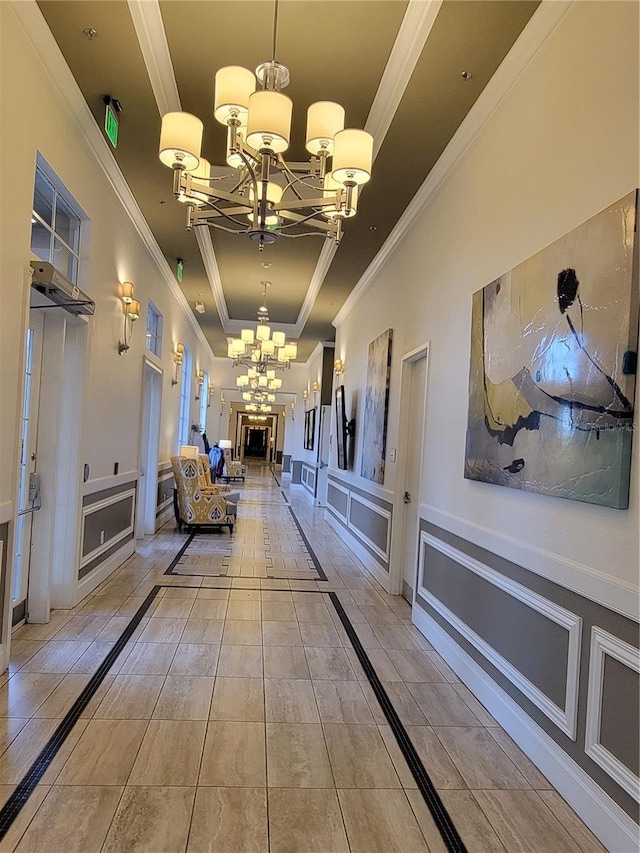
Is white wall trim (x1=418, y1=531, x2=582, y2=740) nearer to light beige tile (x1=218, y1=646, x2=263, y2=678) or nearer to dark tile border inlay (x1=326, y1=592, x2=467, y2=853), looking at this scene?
dark tile border inlay (x1=326, y1=592, x2=467, y2=853)

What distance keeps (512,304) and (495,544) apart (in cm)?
134

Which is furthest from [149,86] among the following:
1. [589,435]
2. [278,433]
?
[278,433]

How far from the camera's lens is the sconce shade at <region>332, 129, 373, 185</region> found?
2.73 metres

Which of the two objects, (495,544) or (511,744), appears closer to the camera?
(511,744)

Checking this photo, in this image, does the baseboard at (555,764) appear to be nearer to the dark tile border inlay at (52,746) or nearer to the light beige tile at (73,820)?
the light beige tile at (73,820)

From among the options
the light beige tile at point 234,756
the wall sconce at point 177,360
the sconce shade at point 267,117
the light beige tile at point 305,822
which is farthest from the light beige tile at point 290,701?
the wall sconce at point 177,360

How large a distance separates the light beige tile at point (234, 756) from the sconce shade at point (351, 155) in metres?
2.79

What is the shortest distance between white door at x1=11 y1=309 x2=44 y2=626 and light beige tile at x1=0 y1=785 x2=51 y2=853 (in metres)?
1.96

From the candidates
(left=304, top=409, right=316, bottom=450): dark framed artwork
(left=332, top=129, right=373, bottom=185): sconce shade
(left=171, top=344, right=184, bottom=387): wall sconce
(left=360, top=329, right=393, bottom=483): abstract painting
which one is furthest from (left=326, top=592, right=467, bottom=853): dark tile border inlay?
(left=304, top=409, right=316, bottom=450): dark framed artwork

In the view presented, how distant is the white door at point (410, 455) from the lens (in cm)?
525

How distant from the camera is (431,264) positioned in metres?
4.73

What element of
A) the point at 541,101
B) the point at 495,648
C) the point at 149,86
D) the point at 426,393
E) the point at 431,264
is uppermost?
the point at 149,86

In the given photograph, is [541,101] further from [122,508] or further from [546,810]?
[122,508]

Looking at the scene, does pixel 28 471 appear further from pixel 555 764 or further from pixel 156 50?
pixel 555 764
